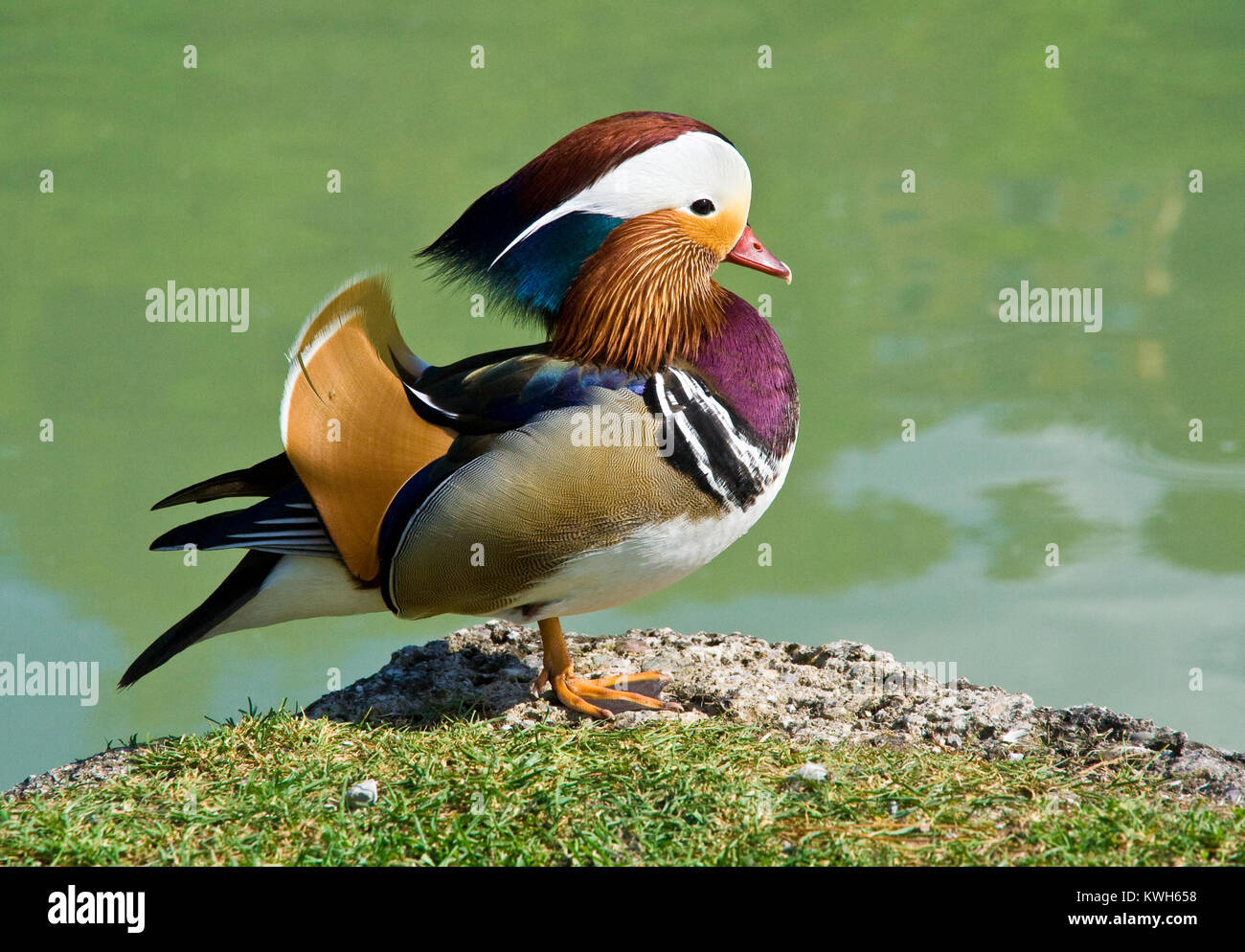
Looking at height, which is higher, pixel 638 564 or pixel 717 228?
pixel 717 228

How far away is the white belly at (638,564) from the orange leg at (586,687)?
9.6 inches

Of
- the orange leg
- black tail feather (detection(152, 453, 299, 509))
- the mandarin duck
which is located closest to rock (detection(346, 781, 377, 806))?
the mandarin duck

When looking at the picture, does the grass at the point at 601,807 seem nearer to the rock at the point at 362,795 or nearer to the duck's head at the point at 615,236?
the rock at the point at 362,795

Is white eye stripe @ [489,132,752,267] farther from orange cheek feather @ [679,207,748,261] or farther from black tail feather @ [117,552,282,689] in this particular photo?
black tail feather @ [117,552,282,689]

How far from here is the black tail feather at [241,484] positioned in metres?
3.81

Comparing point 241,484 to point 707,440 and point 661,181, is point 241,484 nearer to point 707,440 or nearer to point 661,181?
point 707,440

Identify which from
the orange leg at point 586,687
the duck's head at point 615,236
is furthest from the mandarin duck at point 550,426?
A: the orange leg at point 586,687

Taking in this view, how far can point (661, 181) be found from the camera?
3516 millimetres

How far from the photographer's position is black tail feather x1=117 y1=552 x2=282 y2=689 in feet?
11.9

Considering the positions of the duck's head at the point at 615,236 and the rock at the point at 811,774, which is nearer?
the rock at the point at 811,774

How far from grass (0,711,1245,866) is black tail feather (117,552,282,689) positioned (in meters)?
0.23

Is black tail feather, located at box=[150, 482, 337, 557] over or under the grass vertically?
over

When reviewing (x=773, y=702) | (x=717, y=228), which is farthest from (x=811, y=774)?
(x=717, y=228)

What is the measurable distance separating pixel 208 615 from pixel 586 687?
1.13 metres
